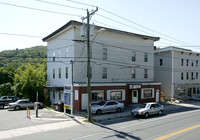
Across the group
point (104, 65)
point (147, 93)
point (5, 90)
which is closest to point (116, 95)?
point (104, 65)

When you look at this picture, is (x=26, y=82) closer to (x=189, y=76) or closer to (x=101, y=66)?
(x=101, y=66)

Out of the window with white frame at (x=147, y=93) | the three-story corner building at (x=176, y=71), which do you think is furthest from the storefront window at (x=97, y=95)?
the three-story corner building at (x=176, y=71)

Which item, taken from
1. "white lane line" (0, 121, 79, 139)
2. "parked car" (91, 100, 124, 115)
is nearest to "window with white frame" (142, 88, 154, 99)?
"parked car" (91, 100, 124, 115)

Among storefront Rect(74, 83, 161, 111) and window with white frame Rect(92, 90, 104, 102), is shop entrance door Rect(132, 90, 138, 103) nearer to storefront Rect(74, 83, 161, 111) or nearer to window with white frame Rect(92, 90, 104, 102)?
storefront Rect(74, 83, 161, 111)

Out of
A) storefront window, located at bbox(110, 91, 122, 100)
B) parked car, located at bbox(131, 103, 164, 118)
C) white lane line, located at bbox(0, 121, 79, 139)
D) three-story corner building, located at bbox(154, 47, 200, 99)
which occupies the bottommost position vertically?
white lane line, located at bbox(0, 121, 79, 139)

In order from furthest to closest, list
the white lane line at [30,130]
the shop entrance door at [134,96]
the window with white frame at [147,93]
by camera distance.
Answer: the window with white frame at [147,93]
the shop entrance door at [134,96]
the white lane line at [30,130]

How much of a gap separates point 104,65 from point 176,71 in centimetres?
1807

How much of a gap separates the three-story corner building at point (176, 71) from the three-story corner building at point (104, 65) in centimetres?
546

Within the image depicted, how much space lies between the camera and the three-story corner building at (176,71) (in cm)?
3622

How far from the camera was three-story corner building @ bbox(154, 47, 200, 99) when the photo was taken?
36219 millimetres

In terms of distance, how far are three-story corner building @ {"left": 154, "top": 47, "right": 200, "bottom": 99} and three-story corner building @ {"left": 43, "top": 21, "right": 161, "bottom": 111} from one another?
5461mm

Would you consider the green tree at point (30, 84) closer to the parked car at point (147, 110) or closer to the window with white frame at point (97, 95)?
the window with white frame at point (97, 95)

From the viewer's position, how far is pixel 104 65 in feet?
90.0

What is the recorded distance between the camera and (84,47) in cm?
2522
